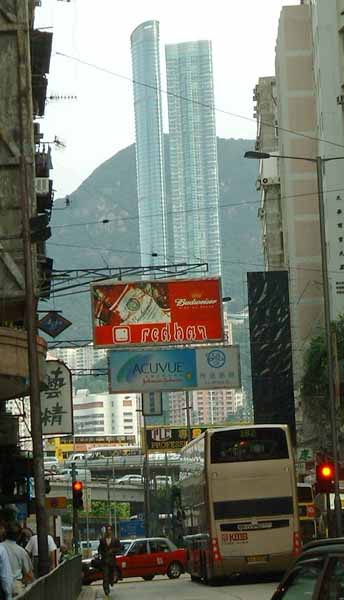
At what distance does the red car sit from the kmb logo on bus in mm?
15336

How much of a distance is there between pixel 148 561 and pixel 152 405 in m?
27.0

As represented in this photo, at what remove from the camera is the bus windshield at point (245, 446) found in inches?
1232

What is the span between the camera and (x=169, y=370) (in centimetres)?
5644

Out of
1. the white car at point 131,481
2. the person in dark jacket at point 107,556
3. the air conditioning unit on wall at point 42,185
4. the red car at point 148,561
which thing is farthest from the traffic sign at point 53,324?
the white car at point 131,481

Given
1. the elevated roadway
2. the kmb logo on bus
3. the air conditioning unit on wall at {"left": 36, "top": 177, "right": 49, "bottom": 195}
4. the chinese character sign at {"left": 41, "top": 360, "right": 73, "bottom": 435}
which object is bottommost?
the elevated roadway

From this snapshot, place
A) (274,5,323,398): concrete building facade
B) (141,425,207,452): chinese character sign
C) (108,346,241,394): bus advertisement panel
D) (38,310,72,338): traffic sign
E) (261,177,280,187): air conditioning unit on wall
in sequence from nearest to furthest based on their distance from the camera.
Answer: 1. (38,310,72,338): traffic sign
2. (108,346,241,394): bus advertisement panel
3. (274,5,323,398): concrete building facade
4. (261,177,280,187): air conditioning unit on wall
5. (141,425,207,452): chinese character sign

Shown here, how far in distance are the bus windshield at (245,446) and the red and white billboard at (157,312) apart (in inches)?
768

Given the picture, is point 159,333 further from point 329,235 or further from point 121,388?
point 329,235

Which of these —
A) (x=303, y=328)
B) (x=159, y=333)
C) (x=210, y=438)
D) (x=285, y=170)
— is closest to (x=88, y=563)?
(x=159, y=333)

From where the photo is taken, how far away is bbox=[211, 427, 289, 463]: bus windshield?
31297 mm

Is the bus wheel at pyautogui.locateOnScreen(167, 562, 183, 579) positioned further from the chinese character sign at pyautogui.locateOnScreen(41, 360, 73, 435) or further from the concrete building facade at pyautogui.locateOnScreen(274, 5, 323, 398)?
the concrete building facade at pyautogui.locateOnScreen(274, 5, 323, 398)

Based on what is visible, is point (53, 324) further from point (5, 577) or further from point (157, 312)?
point (5, 577)

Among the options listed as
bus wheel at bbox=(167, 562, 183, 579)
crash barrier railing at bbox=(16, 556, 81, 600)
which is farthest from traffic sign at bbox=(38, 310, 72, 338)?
crash barrier railing at bbox=(16, 556, 81, 600)

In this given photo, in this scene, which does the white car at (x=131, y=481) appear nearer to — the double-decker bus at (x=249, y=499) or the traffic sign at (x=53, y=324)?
the traffic sign at (x=53, y=324)
